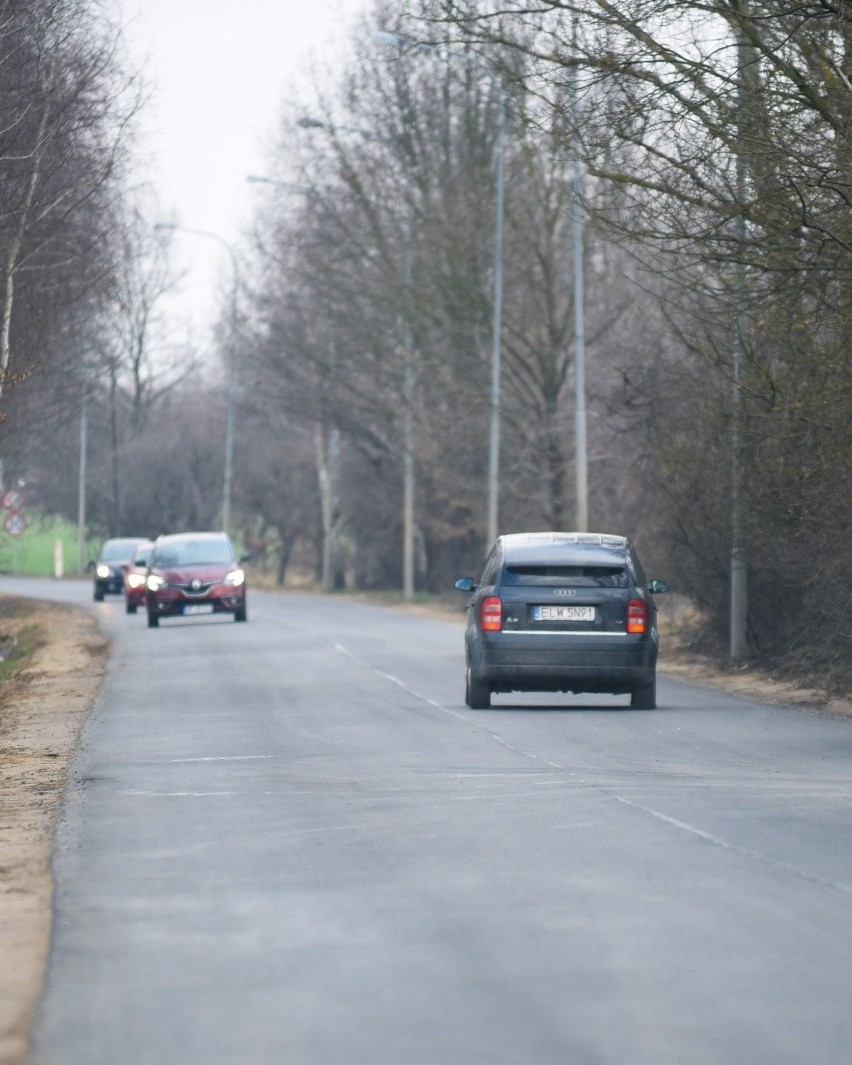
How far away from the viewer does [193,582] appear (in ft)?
129

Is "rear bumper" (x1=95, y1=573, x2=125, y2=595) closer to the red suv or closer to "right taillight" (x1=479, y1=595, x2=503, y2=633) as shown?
the red suv

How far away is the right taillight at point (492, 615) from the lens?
19.0 meters

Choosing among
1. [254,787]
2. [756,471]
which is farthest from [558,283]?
[254,787]

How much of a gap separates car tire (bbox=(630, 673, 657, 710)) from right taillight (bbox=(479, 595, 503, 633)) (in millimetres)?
1480

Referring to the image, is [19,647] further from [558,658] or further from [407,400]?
[407,400]

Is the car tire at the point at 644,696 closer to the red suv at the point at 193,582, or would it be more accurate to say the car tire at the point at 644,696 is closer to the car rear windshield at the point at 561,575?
the car rear windshield at the point at 561,575

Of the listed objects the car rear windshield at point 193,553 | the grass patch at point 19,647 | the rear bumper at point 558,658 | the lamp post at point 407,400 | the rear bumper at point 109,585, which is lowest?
the grass patch at point 19,647

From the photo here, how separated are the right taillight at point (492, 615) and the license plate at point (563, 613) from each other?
1.09 ft

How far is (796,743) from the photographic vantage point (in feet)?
53.7

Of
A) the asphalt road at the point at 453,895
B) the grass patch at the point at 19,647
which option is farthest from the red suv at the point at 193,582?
the asphalt road at the point at 453,895

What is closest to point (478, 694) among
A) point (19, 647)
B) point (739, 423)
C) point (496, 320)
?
point (739, 423)

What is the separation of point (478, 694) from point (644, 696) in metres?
1.60

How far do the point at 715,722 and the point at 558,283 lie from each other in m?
27.7

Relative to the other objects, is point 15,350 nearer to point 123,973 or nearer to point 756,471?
→ point 756,471
